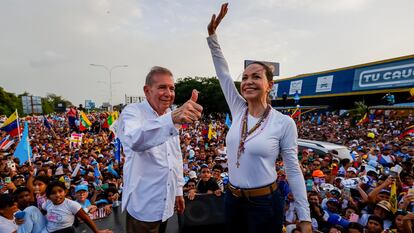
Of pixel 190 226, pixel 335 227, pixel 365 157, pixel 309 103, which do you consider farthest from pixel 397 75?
pixel 190 226

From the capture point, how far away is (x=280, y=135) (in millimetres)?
1662

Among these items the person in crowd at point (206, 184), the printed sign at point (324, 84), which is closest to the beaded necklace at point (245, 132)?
the person in crowd at point (206, 184)

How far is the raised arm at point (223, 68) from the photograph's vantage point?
2.06 metres

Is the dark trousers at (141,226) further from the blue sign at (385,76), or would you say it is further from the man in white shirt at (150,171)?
the blue sign at (385,76)

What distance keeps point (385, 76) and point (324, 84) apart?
22.9 feet

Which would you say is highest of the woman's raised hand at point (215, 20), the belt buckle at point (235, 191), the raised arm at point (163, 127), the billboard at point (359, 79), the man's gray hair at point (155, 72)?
the billboard at point (359, 79)

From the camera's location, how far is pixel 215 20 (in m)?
2.08

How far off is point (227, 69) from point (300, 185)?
1.10 metres

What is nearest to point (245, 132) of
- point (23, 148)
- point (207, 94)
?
point (23, 148)

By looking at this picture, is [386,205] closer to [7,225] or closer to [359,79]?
[7,225]

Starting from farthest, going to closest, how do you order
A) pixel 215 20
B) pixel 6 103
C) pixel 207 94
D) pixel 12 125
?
pixel 6 103
pixel 207 94
pixel 12 125
pixel 215 20

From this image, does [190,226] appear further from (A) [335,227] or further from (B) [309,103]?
(B) [309,103]

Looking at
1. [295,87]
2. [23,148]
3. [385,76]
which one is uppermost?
[385,76]

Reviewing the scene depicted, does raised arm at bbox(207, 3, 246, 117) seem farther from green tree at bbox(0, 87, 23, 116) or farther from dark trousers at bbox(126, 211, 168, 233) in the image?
green tree at bbox(0, 87, 23, 116)
